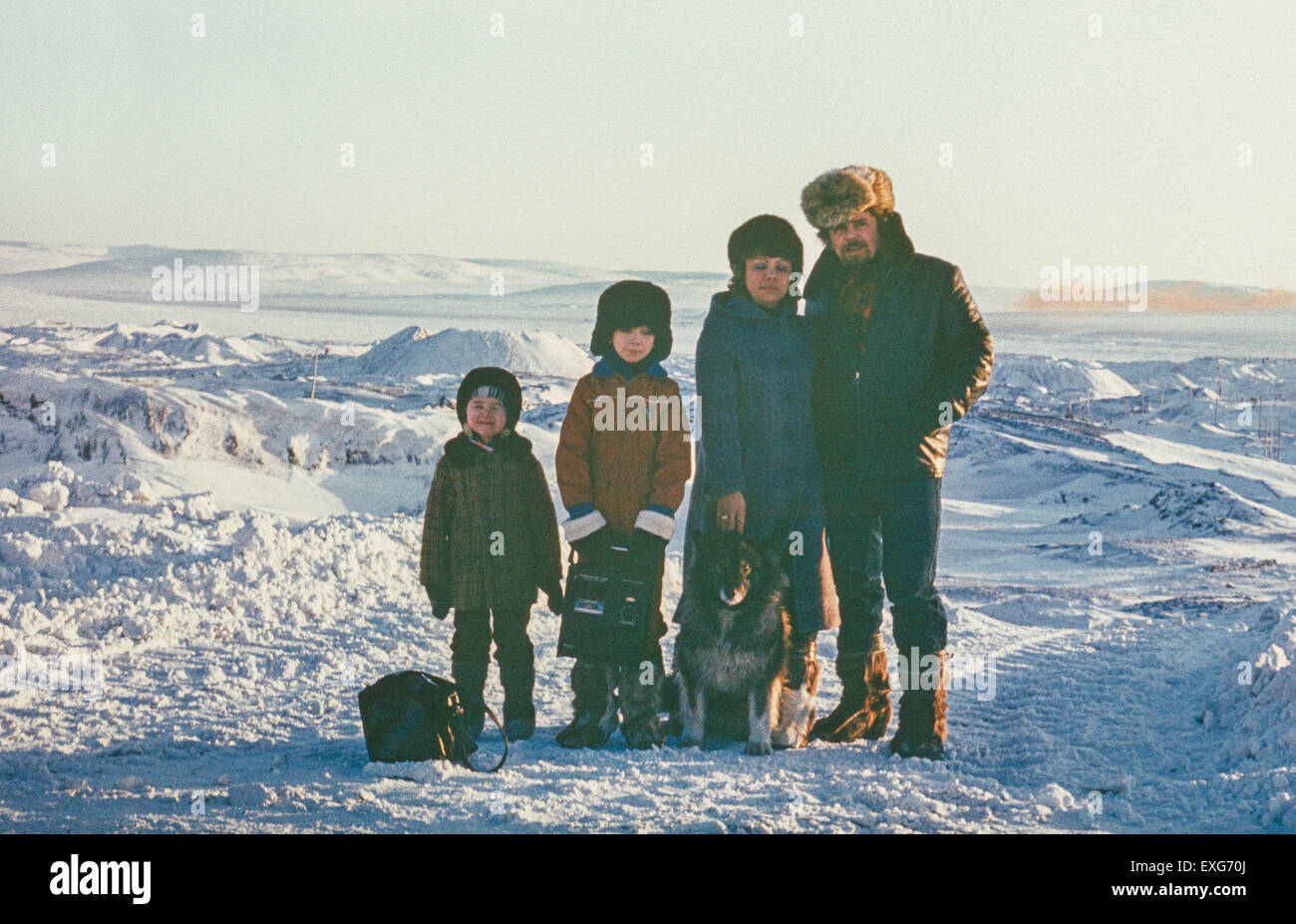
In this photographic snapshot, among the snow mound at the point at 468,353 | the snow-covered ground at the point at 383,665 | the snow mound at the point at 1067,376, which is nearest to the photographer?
the snow-covered ground at the point at 383,665

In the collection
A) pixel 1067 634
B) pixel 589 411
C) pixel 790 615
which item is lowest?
pixel 1067 634

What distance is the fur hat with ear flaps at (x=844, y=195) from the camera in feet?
15.9

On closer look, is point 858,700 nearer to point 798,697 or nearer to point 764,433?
point 798,697

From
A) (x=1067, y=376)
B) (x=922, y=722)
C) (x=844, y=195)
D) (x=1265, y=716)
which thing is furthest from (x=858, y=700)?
(x=1067, y=376)

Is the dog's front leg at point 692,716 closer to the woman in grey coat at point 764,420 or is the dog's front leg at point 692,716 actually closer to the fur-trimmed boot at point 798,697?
the fur-trimmed boot at point 798,697

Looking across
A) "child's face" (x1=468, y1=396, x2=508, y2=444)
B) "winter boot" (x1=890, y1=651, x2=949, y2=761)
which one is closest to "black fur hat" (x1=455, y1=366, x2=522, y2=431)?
"child's face" (x1=468, y1=396, x2=508, y2=444)

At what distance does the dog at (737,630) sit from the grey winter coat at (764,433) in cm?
9

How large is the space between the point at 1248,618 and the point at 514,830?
6941 mm

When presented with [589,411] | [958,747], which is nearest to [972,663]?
[958,747]

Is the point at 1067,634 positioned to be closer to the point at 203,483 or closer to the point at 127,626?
the point at 127,626

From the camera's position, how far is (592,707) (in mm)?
5055

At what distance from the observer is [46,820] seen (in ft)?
14.1

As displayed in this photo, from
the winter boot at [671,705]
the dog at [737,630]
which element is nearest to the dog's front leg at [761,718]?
the dog at [737,630]

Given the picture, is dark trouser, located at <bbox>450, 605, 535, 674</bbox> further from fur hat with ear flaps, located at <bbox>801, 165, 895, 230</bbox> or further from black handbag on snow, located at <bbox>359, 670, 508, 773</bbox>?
fur hat with ear flaps, located at <bbox>801, 165, 895, 230</bbox>
